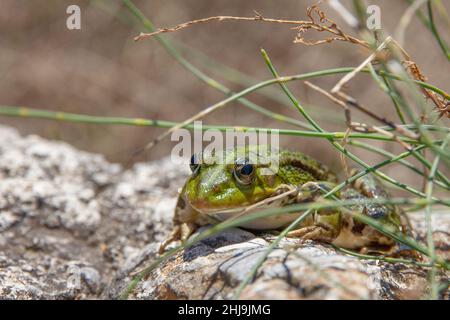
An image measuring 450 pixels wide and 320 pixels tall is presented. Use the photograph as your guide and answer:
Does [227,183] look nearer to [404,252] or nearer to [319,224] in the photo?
[319,224]

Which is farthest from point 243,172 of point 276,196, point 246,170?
point 276,196

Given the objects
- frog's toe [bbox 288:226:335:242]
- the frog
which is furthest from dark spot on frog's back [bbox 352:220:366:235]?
frog's toe [bbox 288:226:335:242]

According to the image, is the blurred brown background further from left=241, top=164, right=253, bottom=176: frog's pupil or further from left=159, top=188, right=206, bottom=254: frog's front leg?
left=241, top=164, right=253, bottom=176: frog's pupil

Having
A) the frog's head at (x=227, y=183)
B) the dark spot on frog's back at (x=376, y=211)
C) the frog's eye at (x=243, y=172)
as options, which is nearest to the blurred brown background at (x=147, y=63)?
the dark spot on frog's back at (x=376, y=211)

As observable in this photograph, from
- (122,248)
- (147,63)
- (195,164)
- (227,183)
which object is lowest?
(122,248)

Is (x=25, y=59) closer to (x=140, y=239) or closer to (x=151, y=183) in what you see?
(x=151, y=183)

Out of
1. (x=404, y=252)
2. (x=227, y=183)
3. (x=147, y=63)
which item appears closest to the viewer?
(x=227, y=183)

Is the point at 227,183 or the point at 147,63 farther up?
the point at 147,63
